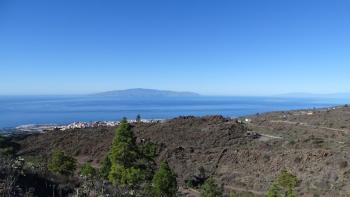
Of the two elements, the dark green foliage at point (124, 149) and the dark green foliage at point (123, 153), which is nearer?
the dark green foliage at point (123, 153)

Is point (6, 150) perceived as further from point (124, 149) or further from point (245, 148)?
point (245, 148)

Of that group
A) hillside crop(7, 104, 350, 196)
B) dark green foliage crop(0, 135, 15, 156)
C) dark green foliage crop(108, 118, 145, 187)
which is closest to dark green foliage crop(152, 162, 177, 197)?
dark green foliage crop(108, 118, 145, 187)

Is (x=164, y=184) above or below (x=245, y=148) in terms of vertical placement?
above


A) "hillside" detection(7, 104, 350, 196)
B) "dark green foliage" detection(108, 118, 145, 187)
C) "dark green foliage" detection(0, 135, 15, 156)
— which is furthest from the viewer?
"hillside" detection(7, 104, 350, 196)

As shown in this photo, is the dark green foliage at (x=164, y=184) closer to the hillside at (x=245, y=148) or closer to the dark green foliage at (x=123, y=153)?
the dark green foliage at (x=123, y=153)

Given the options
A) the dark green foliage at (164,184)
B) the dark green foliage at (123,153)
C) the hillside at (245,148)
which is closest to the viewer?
the dark green foliage at (164,184)

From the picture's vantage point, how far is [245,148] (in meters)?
45.2

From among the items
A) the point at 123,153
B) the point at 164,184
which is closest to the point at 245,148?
the point at 123,153

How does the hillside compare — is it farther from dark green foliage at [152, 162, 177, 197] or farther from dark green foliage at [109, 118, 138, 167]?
dark green foliage at [152, 162, 177, 197]

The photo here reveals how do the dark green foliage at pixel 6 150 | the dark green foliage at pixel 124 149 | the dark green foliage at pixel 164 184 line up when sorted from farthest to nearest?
the dark green foliage at pixel 124 149, the dark green foliage at pixel 164 184, the dark green foliage at pixel 6 150

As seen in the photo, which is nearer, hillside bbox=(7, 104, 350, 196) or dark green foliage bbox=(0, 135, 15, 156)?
dark green foliage bbox=(0, 135, 15, 156)

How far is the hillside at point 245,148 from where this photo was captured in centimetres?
3359

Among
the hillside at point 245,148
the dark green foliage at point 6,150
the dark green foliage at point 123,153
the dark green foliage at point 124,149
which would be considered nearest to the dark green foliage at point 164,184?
the dark green foliage at point 123,153

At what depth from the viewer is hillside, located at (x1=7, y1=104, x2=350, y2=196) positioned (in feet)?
110
